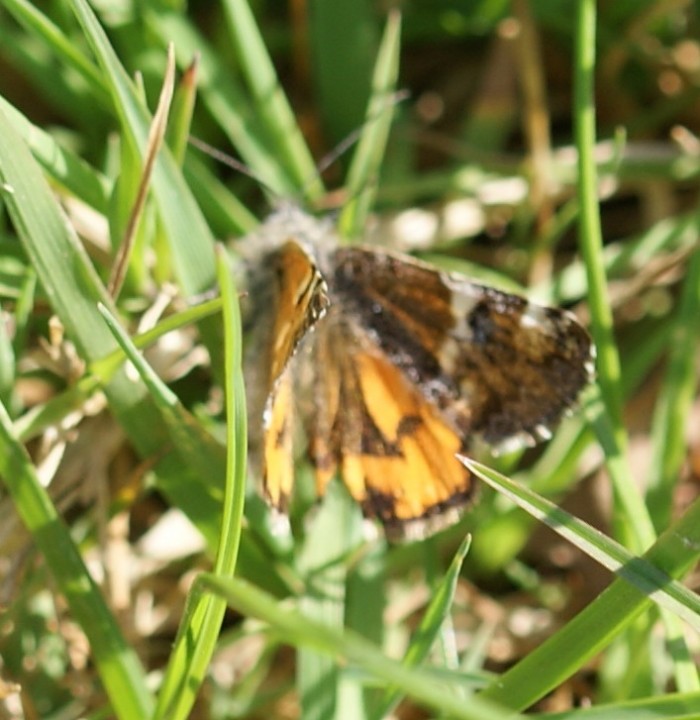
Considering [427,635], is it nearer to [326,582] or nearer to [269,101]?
[326,582]

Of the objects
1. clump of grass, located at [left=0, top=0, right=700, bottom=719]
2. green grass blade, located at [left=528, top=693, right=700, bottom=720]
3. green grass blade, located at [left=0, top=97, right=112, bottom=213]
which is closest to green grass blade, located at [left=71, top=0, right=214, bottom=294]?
clump of grass, located at [left=0, top=0, right=700, bottom=719]

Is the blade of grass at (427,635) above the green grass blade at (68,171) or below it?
below

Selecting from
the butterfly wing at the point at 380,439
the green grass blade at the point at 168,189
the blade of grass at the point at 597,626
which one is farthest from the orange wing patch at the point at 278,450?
the blade of grass at the point at 597,626

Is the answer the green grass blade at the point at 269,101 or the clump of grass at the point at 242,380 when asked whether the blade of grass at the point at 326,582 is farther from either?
the green grass blade at the point at 269,101

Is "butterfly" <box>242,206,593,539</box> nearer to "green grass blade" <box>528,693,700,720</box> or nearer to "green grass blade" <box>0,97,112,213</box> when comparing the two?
"green grass blade" <box>0,97,112,213</box>

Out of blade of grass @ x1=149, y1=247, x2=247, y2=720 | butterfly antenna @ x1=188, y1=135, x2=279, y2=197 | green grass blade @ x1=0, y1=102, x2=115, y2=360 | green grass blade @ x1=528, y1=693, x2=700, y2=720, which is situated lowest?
green grass blade @ x1=528, y1=693, x2=700, y2=720

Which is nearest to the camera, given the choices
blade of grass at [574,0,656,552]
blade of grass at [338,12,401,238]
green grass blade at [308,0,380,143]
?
blade of grass at [574,0,656,552]
